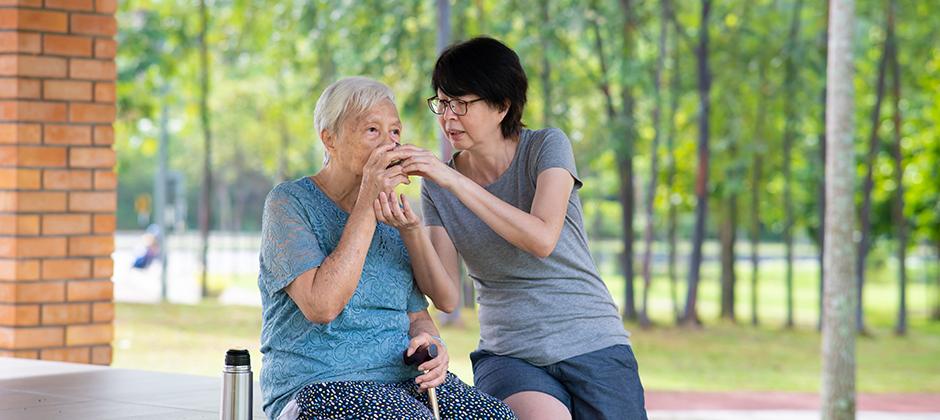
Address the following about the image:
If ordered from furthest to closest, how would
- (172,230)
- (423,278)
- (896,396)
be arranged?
(172,230), (896,396), (423,278)

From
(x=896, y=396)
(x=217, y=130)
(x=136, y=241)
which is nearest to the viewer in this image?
(x=896, y=396)

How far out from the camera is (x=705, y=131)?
18047 millimetres

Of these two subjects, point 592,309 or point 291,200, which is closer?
point 291,200

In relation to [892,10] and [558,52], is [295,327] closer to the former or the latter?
[558,52]

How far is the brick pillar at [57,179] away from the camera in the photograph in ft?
16.7

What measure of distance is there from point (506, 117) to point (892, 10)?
605 inches

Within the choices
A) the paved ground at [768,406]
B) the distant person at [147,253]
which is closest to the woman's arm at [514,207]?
the paved ground at [768,406]

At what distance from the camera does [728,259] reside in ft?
69.7

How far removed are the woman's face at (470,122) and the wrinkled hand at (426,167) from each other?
273 mm

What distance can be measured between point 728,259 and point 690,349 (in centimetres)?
506

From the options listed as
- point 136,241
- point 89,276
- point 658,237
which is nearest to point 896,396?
point 89,276

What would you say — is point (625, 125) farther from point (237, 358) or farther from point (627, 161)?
point (237, 358)

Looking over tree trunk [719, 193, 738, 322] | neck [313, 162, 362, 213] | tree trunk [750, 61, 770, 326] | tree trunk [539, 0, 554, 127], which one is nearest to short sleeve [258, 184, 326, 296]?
neck [313, 162, 362, 213]

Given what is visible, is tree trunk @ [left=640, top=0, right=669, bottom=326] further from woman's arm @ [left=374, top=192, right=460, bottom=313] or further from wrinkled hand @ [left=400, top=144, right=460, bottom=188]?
wrinkled hand @ [left=400, top=144, right=460, bottom=188]
